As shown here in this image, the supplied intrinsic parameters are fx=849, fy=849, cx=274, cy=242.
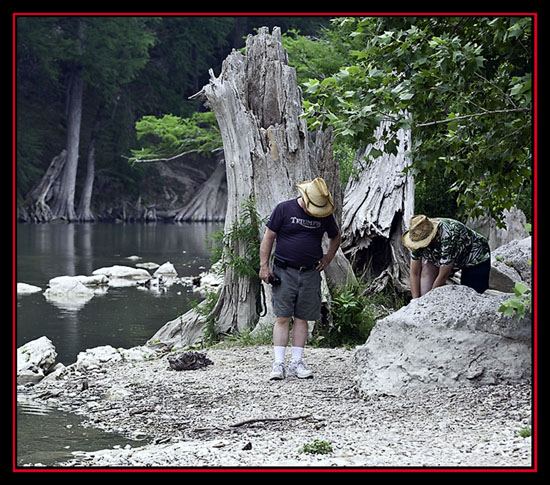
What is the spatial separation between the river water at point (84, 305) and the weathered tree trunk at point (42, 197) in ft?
18.4

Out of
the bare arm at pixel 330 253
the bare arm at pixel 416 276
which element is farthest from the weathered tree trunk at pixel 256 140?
the bare arm at pixel 416 276

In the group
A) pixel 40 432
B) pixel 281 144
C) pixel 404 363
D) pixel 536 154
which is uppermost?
pixel 281 144

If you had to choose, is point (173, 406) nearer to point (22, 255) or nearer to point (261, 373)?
point (261, 373)

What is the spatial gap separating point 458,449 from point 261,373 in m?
3.43

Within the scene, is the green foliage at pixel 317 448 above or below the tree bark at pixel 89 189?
below

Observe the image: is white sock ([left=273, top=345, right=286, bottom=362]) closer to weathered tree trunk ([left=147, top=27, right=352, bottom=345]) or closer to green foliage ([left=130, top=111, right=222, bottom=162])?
weathered tree trunk ([left=147, top=27, right=352, bottom=345])

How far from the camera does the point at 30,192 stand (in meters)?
48.9

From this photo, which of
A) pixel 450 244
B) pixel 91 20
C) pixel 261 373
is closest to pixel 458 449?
pixel 450 244

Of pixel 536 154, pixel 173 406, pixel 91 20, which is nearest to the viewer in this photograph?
pixel 536 154

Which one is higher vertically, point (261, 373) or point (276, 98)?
point (276, 98)

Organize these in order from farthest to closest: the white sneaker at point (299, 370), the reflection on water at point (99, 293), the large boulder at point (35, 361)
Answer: the reflection on water at point (99, 293), the large boulder at point (35, 361), the white sneaker at point (299, 370)

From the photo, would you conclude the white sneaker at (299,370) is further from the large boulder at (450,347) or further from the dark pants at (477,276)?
the dark pants at (477,276)

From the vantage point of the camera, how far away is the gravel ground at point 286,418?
17.4ft

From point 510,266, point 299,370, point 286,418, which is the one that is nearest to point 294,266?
point 299,370
